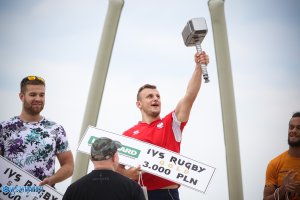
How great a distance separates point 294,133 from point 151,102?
3.75 ft

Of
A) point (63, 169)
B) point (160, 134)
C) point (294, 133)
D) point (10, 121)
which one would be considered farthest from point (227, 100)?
point (10, 121)

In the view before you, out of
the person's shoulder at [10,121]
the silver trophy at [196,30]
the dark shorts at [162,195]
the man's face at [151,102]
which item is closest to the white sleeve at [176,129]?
the man's face at [151,102]

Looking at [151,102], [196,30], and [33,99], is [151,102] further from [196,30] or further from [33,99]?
[33,99]

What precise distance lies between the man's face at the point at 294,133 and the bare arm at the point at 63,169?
1709mm

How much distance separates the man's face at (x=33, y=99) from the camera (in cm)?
274

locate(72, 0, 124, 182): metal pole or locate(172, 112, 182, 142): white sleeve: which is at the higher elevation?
locate(72, 0, 124, 182): metal pole

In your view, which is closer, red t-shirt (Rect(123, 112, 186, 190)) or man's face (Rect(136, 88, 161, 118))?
red t-shirt (Rect(123, 112, 186, 190))

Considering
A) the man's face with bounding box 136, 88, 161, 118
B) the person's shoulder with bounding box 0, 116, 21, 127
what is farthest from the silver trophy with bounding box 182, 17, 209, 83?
the person's shoulder with bounding box 0, 116, 21, 127

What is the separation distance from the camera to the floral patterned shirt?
8.57 ft

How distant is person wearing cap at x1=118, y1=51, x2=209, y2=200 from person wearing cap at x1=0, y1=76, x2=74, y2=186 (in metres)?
0.47

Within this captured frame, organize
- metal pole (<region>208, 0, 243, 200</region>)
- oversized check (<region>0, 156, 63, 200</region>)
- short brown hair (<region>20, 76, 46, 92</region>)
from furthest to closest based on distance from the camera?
metal pole (<region>208, 0, 243, 200</region>), short brown hair (<region>20, 76, 46, 92</region>), oversized check (<region>0, 156, 63, 200</region>)

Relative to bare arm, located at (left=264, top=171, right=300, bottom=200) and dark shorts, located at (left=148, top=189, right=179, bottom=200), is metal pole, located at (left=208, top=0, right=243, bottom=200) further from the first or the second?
dark shorts, located at (left=148, top=189, right=179, bottom=200)

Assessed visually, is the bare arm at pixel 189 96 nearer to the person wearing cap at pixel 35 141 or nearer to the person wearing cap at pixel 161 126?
the person wearing cap at pixel 161 126

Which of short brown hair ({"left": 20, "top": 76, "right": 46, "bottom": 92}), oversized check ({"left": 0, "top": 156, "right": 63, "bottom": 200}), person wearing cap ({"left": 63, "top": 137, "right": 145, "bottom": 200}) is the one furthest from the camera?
short brown hair ({"left": 20, "top": 76, "right": 46, "bottom": 92})
